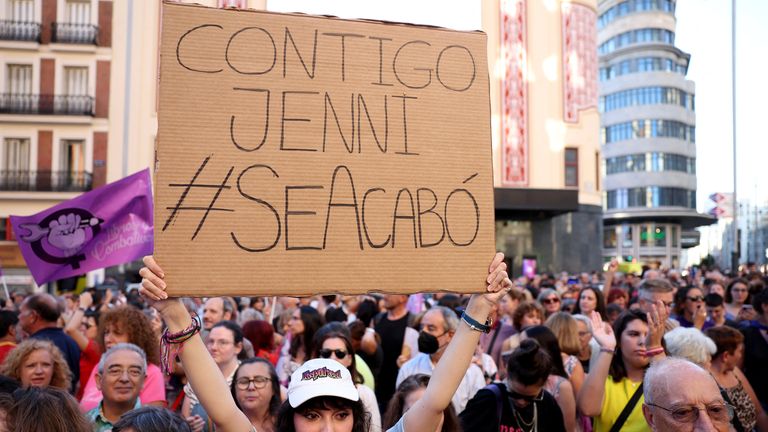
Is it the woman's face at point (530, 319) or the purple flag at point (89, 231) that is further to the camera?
the woman's face at point (530, 319)

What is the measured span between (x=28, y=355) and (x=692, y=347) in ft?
14.7

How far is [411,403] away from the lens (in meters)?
3.88

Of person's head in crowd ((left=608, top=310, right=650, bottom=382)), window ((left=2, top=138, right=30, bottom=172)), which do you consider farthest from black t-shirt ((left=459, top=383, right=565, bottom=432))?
window ((left=2, top=138, right=30, bottom=172))

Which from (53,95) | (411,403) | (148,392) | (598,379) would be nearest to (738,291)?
(598,379)

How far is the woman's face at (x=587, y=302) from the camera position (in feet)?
24.8

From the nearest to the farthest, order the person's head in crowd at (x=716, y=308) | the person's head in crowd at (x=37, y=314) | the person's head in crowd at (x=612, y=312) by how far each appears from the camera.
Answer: the person's head in crowd at (x=37, y=314), the person's head in crowd at (x=716, y=308), the person's head in crowd at (x=612, y=312)

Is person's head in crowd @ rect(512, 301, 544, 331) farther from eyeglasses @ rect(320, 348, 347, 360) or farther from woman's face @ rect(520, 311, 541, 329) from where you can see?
eyeglasses @ rect(320, 348, 347, 360)

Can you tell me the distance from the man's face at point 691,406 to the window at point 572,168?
3193 cm

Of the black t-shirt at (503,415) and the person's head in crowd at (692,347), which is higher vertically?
the person's head in crowd at (692,347)

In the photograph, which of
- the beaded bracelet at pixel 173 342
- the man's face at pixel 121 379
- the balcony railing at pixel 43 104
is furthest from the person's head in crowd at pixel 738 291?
the balcony railing at pixel 43 104

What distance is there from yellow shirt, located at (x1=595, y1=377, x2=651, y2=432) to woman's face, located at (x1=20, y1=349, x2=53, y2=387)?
3.67 m

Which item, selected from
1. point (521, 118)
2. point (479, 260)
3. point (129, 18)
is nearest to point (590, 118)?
point (521, 118)

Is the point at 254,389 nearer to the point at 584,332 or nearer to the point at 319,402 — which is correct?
the point at 319,402

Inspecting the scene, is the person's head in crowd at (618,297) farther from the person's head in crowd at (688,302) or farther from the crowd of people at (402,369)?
the person's head in crowd at (688,302)
